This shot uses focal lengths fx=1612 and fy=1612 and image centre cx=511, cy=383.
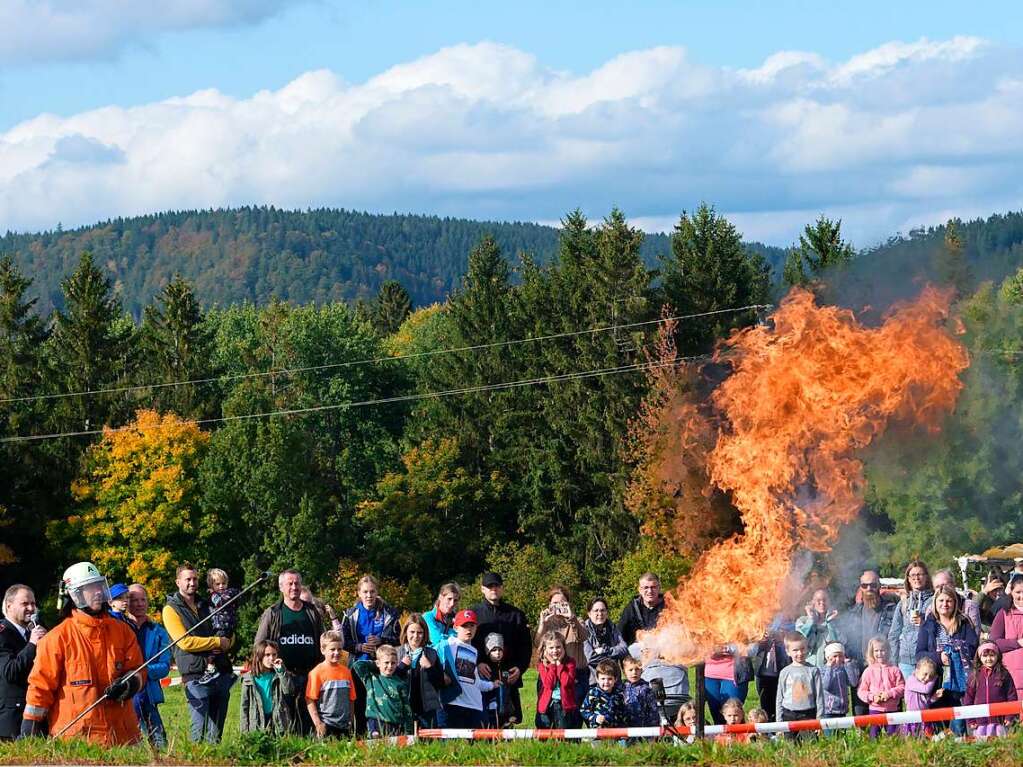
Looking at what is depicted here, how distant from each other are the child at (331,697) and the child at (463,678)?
35.0 inches

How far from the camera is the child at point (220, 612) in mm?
14180

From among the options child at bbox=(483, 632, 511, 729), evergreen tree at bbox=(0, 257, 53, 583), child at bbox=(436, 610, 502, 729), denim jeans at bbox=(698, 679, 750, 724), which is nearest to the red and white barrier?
child at bbox=(436, 610, 502, 729)

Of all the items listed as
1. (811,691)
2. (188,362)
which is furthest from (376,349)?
(811,691)

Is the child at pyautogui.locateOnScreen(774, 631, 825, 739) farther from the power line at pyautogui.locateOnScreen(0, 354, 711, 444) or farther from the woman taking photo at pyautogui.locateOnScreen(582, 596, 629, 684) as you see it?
the power line at pyautogui.locateOnScreen(0, 354, 711, 444)

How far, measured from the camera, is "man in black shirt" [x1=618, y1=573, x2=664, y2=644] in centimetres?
1462

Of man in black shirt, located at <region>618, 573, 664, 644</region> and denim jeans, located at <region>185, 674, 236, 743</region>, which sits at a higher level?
man in black shirt, located at <region>618, 573, 664, 644</region>

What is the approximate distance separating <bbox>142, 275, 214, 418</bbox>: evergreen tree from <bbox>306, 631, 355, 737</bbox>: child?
55.9 metres

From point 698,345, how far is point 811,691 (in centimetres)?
4306

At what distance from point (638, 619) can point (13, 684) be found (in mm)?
5464

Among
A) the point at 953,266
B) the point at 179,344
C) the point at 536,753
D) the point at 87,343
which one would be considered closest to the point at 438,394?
the point at 179,344

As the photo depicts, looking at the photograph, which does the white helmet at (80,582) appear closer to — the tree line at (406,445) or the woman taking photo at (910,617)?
the woman taking photo at (910,617)

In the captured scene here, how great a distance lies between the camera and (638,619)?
1467 cm

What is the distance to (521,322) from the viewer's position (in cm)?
6619

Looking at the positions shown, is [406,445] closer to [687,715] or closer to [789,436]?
[789,436]
